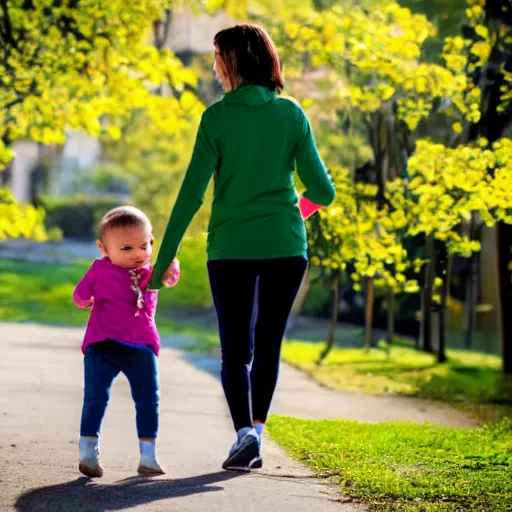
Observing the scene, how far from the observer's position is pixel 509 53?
1087 centimetres

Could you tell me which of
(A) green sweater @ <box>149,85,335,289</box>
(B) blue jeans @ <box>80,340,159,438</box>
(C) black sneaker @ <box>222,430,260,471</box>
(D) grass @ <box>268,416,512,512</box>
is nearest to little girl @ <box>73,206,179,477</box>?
(B) blue jeans @ <box>80,340,159,438</box>

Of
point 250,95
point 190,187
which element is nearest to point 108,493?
point 190,187

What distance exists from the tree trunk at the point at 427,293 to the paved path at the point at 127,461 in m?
3.13

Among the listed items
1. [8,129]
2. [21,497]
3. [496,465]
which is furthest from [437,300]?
[21,497]

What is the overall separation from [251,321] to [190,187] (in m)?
0.67

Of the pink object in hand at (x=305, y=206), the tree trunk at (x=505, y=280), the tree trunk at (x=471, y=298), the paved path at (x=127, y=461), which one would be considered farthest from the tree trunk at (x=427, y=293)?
the pink object in hand at (x=305, y=206)

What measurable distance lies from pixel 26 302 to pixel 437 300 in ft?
31.2

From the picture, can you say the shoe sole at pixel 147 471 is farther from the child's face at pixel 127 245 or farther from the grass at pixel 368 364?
the grass at pixel 368 364

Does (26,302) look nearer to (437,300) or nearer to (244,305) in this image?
(437,300)

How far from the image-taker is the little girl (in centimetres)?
518

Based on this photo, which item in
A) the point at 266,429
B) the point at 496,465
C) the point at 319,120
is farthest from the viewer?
the point at 319,120

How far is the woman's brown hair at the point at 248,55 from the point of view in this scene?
510 centimetres

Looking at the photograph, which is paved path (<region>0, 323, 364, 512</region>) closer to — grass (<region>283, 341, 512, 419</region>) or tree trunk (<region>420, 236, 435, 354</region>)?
grass (<region>283, 341, 512, 419</region>)

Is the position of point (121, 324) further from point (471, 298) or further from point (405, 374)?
point (471, 298)
